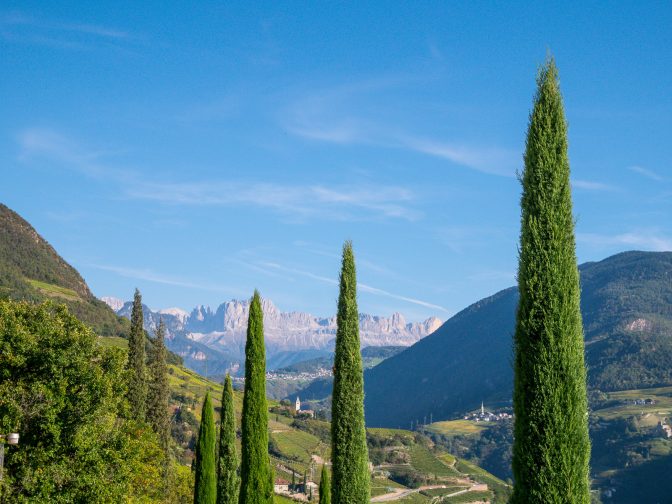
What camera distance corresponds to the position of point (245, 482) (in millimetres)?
28062

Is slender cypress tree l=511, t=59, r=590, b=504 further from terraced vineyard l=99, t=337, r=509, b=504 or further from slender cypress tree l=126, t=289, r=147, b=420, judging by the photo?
terraced vineyard l=99, t=337, r=509, b=504

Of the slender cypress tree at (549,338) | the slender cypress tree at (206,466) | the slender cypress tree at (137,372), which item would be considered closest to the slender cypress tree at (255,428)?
the slender cypress tree at (206,466)

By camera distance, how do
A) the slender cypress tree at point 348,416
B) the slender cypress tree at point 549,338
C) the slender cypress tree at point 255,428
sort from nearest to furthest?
the slender cypress tree at point 549,338 → the slender cypress tree at point 348,416 → the slender cypress tree at point 255,428

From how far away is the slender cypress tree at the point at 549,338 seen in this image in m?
11.9

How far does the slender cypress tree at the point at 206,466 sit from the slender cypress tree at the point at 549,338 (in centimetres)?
2962

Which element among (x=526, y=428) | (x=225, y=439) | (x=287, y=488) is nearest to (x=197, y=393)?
(x=287, y=488)

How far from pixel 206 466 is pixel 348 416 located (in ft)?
72.6

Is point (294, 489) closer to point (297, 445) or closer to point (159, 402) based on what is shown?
point (297, 445)

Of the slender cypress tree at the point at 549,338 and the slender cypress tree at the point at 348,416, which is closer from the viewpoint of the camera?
the slender cypress tree at the point at 549,338

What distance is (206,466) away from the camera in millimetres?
40219

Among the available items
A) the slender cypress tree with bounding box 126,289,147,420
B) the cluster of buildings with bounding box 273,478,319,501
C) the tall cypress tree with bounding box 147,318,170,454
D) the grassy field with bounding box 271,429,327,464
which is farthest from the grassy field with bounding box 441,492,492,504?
the slender cypress tree with bounding box 126,289,147,420

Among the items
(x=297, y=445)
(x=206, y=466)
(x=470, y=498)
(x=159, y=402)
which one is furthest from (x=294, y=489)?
(x=206, y=466)

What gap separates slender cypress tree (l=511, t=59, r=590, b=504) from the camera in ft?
38.9

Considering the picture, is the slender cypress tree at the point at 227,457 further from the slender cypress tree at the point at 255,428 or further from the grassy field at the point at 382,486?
the grassy field at the point at 382,486
